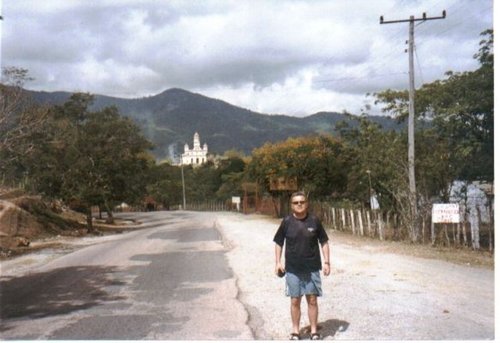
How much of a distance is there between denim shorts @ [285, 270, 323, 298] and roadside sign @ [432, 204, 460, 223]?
1141 cm

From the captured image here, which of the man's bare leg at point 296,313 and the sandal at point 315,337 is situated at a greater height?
the man's bare leg at point 296,313

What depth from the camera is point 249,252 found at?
17.3 metres


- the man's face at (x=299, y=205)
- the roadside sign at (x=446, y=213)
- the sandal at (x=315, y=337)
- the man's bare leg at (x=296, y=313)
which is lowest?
the sandal at (x=315, y=337)

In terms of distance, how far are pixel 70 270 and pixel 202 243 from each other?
7834mm

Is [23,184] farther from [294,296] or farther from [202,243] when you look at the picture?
[294,296]

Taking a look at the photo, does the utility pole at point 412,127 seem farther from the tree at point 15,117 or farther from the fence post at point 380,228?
the tree at point 15,117

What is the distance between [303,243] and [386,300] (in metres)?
2.99

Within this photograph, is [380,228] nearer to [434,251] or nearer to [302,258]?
[434,251]

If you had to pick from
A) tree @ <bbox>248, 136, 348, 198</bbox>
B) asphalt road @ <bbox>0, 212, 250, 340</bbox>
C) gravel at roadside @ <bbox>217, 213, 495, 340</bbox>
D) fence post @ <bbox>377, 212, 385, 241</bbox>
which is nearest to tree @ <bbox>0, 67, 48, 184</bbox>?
asphalt road @ <bbox>0, 212, 250, 340</bbox>

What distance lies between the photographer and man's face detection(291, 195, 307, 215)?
6.55 metres

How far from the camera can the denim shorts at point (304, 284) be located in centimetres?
659

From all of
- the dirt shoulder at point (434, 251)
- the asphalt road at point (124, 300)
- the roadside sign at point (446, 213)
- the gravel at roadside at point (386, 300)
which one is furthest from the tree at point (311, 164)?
the gravel at roadside at point (386, 300)

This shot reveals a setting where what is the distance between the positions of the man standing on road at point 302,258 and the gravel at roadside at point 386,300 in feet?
1.40

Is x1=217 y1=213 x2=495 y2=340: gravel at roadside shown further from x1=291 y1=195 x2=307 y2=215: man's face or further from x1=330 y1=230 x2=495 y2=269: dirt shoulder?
x1=291 y1=195 x2=307 y2=215: man's face
